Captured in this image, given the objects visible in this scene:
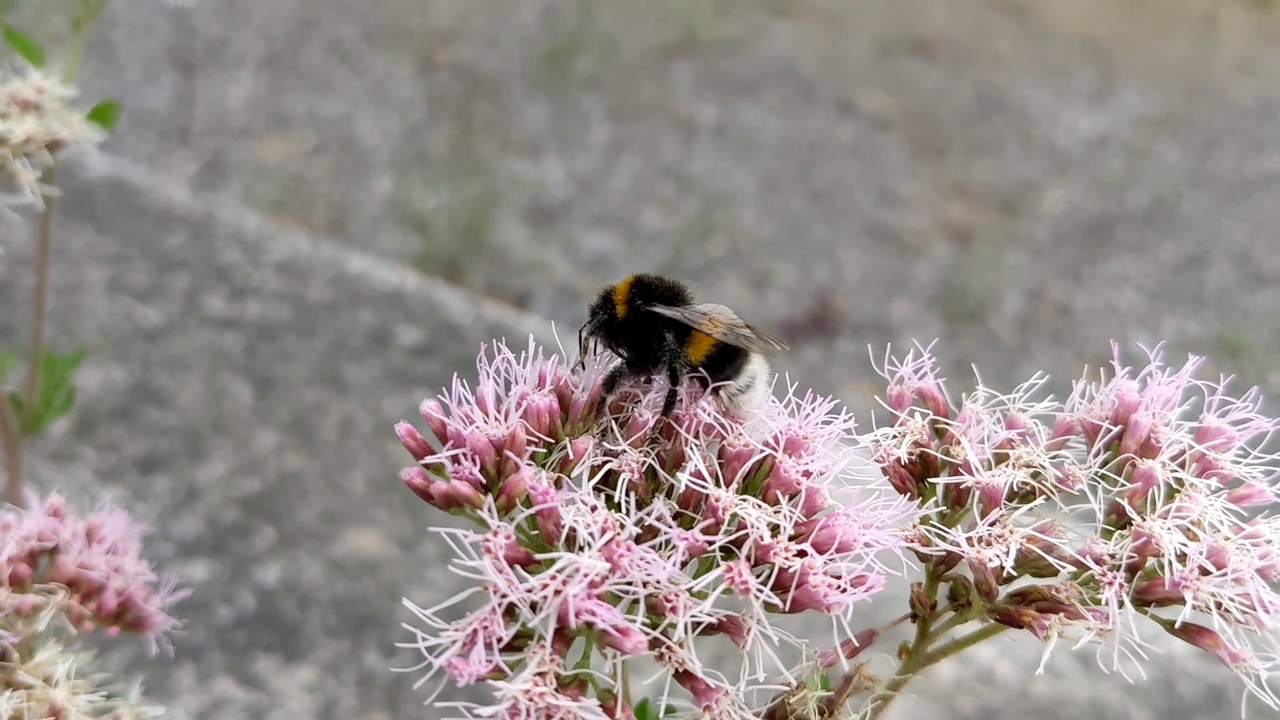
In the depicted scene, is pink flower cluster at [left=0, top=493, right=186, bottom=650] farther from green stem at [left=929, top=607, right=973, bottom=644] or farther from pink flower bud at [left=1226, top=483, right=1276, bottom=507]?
pink flower bud at [left=1226, top=483, right=1276, bottom=507]

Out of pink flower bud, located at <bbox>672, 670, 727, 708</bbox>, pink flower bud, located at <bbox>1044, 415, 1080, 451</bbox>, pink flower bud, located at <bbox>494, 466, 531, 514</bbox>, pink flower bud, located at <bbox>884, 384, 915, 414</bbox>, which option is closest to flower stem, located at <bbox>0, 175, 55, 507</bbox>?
pink flower bud, located at <bbox>494, 466, 531, 514</bbox>

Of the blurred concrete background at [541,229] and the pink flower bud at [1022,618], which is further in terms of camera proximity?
the blurred concrete background at [541,229]

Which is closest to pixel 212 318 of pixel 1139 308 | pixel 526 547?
pixel 526 547

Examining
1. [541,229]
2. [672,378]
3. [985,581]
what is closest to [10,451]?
[672,378]

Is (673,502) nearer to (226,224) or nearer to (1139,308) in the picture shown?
(226,224)

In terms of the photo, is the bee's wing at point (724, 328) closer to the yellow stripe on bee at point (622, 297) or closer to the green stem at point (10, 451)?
the yellow stripe on bee at point (622, 297)

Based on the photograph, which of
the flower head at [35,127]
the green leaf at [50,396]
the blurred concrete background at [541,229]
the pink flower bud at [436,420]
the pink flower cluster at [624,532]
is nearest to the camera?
the pink flower cluster at [624,532]

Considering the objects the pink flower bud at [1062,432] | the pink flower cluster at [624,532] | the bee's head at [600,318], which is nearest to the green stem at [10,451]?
the pink flower cluster at [624,532]
